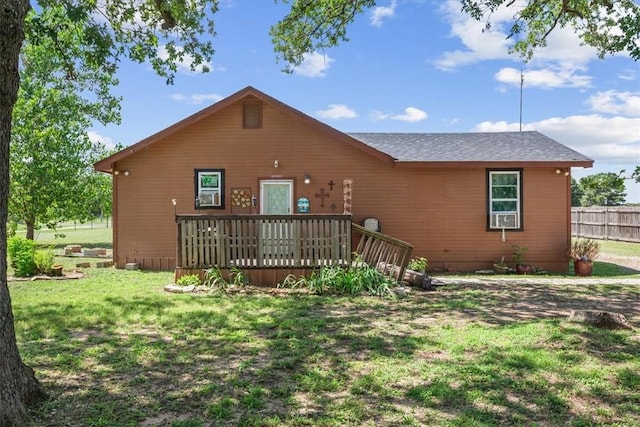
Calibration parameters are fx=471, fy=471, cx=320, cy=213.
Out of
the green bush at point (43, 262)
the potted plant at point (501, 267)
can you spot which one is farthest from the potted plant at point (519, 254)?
the green bush at point (43, 262)

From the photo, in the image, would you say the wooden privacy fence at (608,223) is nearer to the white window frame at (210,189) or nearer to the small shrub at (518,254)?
the small shrub at (518,254)

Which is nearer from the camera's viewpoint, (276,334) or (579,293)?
(276,334)

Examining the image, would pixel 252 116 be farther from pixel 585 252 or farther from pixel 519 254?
pixel 585 252

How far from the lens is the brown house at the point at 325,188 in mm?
12055

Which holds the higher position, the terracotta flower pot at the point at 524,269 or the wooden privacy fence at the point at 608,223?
the wooden privacy fence at the point at 608,223

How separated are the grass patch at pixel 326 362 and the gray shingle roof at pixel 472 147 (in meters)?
5.29

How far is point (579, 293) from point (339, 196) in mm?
5846

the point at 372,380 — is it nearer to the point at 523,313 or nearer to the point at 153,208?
the point at 523,313

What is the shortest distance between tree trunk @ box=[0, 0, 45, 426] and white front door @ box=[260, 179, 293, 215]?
8.80 meters

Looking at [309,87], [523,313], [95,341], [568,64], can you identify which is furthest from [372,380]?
[568,64]

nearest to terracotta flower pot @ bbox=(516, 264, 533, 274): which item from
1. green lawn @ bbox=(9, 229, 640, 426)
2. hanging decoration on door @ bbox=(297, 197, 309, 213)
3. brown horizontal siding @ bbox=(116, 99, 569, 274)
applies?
brown horizontal siding @ bbox=(116, 99, 569, 274)

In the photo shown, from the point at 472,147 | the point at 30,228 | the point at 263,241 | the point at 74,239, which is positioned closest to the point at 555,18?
the point at 472,147

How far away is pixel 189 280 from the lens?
29.4 ft

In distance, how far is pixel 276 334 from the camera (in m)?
5.51
